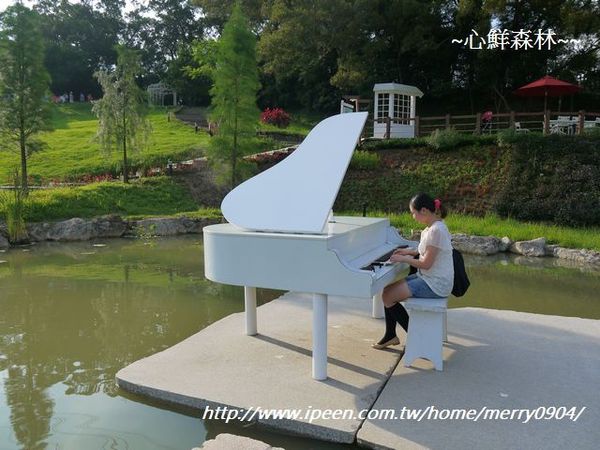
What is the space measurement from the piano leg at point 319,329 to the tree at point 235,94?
12.0 metres

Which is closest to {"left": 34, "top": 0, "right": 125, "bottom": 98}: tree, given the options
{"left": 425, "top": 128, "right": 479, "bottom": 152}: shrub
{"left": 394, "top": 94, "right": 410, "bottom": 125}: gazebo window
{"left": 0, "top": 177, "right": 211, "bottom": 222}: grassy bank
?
{"left": 0, "top": 177, "right": 211, "bottom": 222}: grassy bank

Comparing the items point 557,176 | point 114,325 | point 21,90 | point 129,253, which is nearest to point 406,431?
point 114,325

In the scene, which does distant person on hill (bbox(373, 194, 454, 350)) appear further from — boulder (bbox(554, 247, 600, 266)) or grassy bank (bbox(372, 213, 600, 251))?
grassy bank (bbox(372, 213, 600, 251))

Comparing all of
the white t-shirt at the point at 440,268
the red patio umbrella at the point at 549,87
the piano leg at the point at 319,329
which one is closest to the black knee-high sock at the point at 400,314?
the white t-shirt at the point at 440,268

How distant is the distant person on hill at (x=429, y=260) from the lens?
160 inches

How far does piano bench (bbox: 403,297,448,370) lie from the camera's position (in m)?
4.00

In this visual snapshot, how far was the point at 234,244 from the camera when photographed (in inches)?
159

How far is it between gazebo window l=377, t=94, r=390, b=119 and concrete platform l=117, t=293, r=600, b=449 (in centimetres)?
1487

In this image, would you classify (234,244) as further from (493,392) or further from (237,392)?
(493,392)

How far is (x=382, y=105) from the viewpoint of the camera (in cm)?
1941

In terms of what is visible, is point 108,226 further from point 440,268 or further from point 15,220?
point 440,268

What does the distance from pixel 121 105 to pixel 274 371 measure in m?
14.8

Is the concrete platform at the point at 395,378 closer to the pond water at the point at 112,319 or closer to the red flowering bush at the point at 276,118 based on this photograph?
the pond water at the point at 112,319

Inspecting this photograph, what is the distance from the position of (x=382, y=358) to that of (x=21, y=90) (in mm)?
14782
